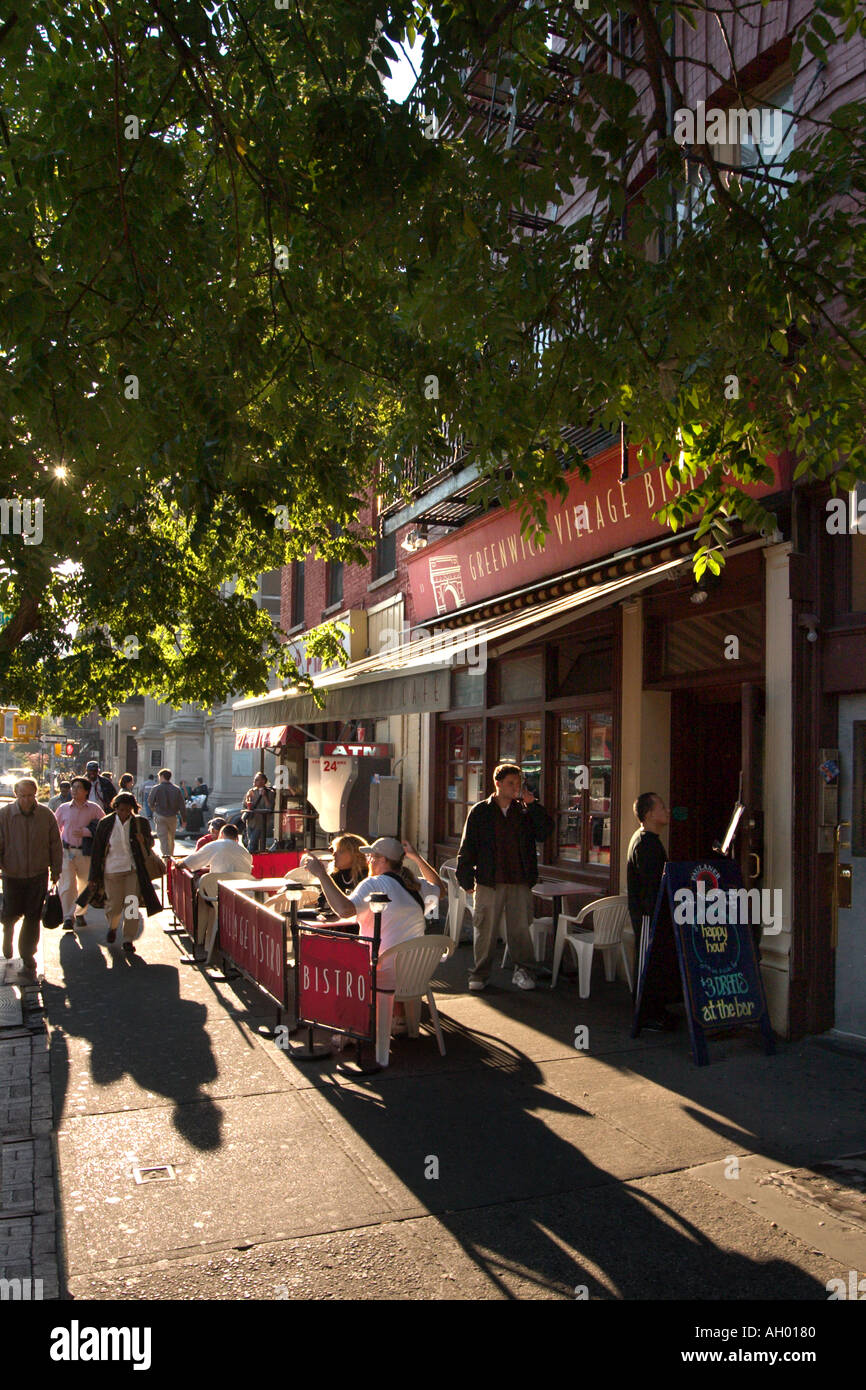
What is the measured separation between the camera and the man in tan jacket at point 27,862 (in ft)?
29.3

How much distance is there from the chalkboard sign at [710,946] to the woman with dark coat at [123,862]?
565 centimetres

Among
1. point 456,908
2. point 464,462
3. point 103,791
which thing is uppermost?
point 464,462

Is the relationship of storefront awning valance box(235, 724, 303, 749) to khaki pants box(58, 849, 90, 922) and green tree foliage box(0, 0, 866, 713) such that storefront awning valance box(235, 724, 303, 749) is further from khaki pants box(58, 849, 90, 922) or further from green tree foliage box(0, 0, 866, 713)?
green tree foliage box(0, 0, 866, 713)

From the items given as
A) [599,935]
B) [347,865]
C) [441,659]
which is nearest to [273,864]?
[347,865]

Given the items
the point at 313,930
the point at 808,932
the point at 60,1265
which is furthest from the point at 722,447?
the point at 60,1265

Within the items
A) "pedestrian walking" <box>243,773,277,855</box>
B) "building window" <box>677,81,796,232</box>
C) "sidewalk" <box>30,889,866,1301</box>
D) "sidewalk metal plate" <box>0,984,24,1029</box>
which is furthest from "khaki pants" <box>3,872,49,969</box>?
"pedestrian walking" <box>243,773,277,855</box>

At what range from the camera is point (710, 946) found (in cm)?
674

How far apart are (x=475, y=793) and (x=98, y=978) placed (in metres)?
5.39

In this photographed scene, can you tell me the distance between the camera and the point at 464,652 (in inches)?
356

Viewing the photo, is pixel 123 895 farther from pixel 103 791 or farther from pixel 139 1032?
pixel 103 791

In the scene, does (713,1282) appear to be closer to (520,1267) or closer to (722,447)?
(520,1267)

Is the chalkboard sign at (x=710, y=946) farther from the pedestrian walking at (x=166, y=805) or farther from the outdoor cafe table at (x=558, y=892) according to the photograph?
the pedestrian walking at (x=166, y=805)

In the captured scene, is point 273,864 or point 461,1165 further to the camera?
point 273,864

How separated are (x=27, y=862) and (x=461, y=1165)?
5.49 meters
